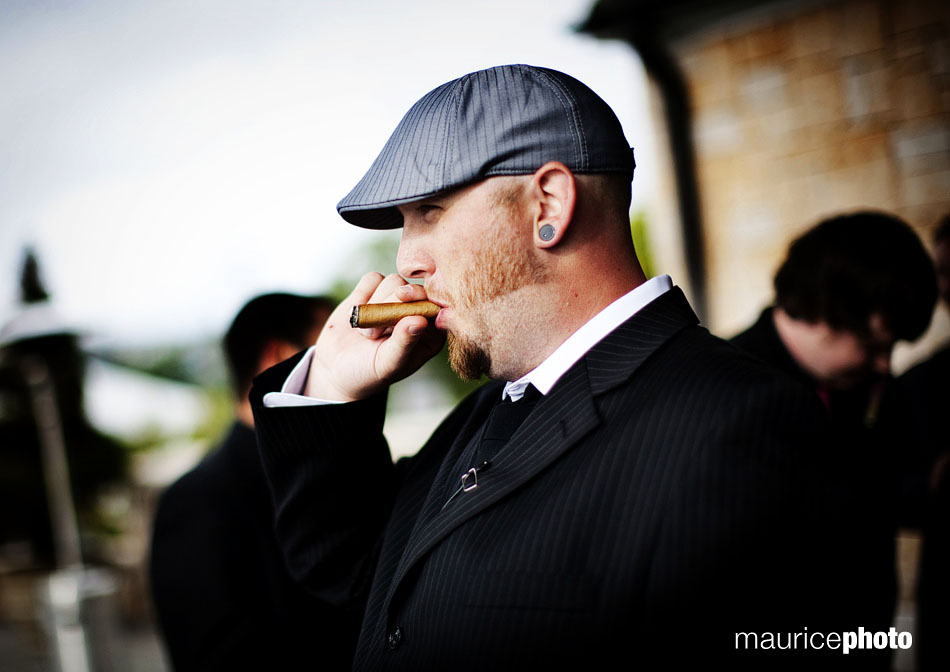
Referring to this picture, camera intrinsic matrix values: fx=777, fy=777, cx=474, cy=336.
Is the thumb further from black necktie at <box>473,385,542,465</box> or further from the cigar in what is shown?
black necktie at <box>473,385,542,465</box>

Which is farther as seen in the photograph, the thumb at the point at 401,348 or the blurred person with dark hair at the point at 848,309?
the blurred person with dark hair at the point at 848,309

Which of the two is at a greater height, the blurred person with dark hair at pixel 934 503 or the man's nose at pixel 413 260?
the man's nose at pixel 413 260

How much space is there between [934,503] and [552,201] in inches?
90.4

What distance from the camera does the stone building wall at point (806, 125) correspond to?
397cm

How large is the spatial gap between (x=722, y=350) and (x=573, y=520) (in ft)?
1.32

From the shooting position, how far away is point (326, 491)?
5.82 feet

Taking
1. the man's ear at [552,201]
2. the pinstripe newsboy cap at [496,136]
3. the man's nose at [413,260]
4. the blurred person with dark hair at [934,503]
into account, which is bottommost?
the blurred person with dark hair at [934,503]

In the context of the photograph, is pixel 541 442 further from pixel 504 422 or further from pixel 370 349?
pixel 370 349

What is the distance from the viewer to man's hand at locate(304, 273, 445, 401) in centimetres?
159

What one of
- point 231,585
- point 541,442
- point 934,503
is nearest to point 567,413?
point 541,442

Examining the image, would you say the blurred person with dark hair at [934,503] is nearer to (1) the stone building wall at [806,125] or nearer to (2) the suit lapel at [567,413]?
(1) the stone building wall at [806,125]

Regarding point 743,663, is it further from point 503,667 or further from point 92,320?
point 92,320

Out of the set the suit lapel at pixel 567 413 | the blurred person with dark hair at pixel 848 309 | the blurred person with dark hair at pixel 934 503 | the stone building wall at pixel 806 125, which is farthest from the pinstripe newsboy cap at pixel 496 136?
the stone building wall at pixel 806 125

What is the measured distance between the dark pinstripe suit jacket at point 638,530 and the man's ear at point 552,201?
22 centimetres
